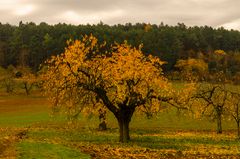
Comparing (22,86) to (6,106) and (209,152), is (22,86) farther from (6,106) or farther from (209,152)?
(209,152)

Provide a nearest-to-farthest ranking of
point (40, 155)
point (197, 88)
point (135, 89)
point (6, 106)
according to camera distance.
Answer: point (40, 155)
point (135, 89)
point (197, 88)
point (6, 106)

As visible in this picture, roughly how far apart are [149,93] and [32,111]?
195 feet

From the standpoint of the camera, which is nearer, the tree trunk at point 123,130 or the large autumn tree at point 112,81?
the large autumn tree at point 112,81

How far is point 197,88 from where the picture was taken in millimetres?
68188

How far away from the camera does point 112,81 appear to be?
4738 cm

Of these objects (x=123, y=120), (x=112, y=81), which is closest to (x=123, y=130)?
(x=123, y=120)

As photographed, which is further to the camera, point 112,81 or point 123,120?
point 123,120

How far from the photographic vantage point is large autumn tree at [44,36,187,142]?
154ft

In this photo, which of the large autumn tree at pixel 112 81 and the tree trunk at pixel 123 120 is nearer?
the large autumn tree at pixel 112 81

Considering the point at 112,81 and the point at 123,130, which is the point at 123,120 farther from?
the point at 112,81

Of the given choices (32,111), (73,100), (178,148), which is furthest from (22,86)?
(178,148)

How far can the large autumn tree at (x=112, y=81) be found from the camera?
154ft

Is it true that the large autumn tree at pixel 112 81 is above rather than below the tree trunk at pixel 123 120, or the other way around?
above

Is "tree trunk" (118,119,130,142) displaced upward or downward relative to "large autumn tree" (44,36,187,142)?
downward
